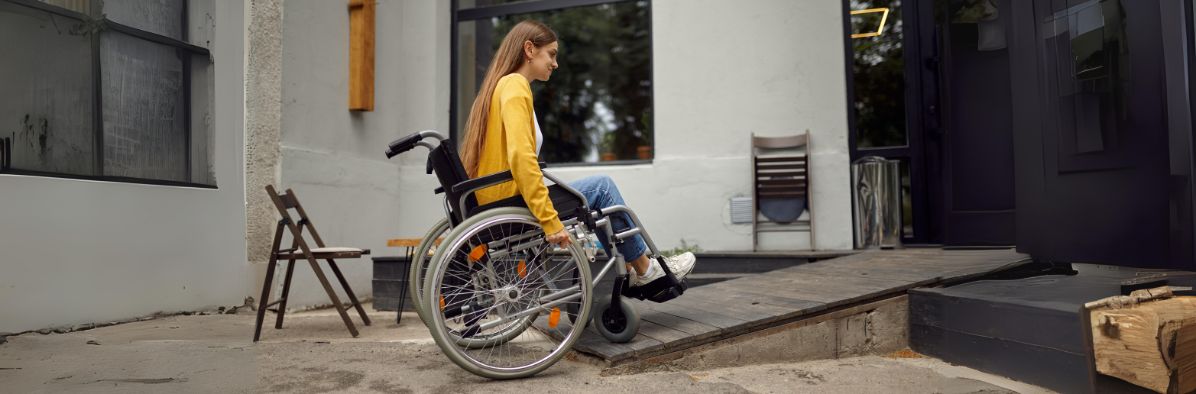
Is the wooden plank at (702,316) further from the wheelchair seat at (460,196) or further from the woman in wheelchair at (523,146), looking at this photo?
the wheelchair seat at (460,196)

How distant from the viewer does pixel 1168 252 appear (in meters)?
2.89

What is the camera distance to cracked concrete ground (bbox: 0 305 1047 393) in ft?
7.87

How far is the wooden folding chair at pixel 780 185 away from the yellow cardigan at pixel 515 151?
3091 millimetres

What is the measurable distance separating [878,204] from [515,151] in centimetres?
351

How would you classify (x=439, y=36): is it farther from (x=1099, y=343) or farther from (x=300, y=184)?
(x=1099, y=343)

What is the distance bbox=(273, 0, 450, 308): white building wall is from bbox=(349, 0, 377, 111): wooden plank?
51 millimetres

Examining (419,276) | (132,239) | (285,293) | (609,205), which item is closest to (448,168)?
(419,276)

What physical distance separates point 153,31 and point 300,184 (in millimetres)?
1202

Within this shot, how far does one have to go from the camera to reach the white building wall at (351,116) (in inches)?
193

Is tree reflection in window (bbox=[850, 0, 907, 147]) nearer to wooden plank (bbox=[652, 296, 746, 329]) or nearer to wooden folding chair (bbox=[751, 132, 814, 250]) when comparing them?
wooden folding chair (bbox=[751, 132, 814, 250])

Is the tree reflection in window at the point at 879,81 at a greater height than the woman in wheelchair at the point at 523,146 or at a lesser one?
greater

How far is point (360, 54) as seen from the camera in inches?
211

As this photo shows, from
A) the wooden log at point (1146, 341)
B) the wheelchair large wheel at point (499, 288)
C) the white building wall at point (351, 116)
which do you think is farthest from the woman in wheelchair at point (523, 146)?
the white building wall at point (351, 116)

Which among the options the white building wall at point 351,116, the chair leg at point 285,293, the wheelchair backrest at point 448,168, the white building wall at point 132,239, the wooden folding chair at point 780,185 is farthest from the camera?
the wooden folding chair at point 780,185
